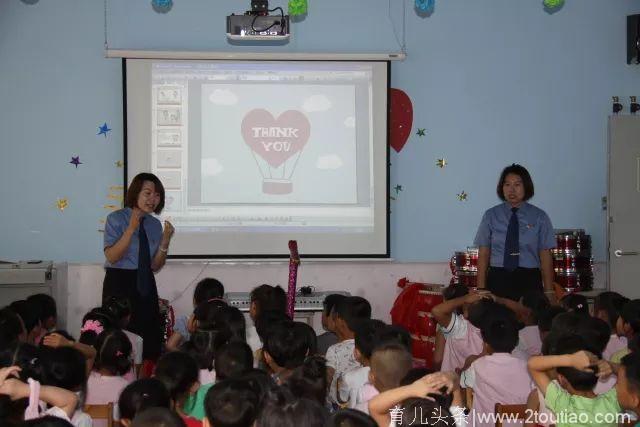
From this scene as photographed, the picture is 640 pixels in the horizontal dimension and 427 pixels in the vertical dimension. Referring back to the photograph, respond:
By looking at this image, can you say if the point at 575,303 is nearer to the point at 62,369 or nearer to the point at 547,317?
the point at 547,317

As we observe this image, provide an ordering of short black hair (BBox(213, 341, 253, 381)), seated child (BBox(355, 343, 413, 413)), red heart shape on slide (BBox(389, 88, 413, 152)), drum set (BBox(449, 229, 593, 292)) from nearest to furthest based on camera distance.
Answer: seated child (BBox(355, 343, 413, 413)), short black hair (BBox(213, 341, 253, 381)), drum set (BBox(449, 229, 593, 292)), red heart shape on slide (BBox(389, 88, 413, 152))

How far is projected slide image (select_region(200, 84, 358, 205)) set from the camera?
20.6 feet

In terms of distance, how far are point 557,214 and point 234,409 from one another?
4.84 metres

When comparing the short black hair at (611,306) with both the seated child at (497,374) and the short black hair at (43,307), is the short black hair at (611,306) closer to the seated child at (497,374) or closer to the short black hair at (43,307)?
the seated child at (497,374)

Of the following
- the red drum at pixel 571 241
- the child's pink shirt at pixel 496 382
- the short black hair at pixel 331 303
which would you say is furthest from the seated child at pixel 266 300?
the red drum at pixel 571 241

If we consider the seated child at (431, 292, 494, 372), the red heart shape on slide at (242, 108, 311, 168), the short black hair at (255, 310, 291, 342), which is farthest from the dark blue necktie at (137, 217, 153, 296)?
the seated child at (431, 292, 494, 372)

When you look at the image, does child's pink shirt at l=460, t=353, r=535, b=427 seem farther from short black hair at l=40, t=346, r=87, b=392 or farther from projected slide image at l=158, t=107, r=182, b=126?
projected slide image at l=158, t=107, r=182, b=126

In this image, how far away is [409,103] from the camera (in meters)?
6.48

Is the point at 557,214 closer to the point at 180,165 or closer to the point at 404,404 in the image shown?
the point at 180,165

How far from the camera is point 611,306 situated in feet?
13.3

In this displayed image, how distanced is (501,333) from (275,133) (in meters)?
3.32

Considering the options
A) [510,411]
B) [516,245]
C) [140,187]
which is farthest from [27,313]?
[516,245]

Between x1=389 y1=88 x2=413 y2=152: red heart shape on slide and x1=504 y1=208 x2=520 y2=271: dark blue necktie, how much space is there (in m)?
1.46

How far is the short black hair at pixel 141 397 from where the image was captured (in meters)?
2.44
